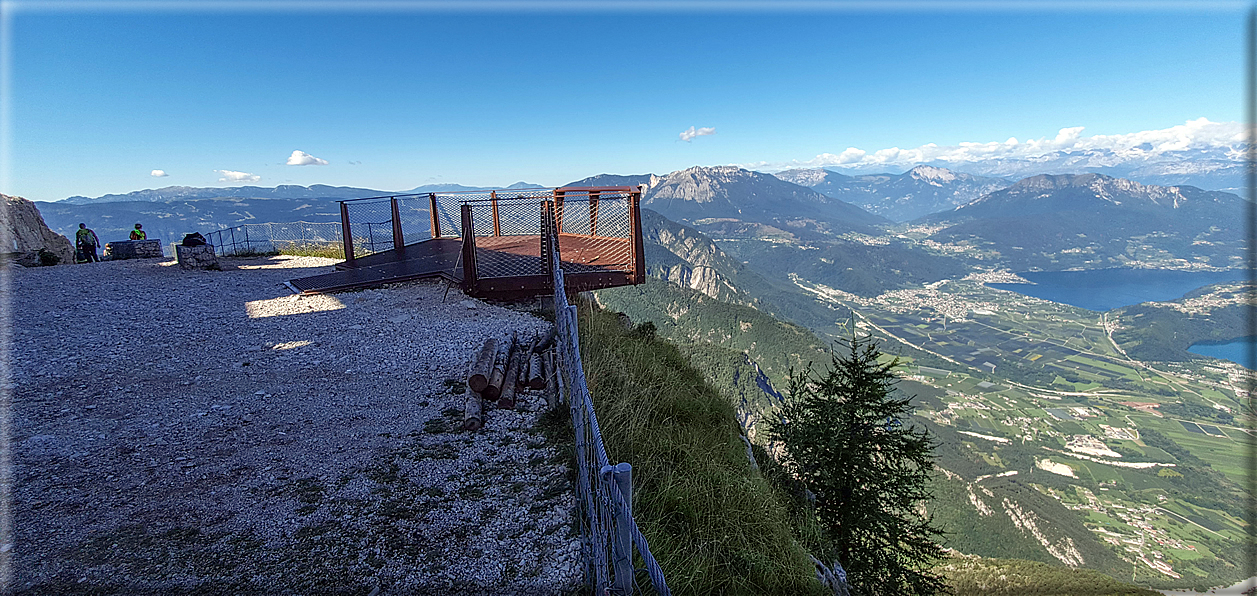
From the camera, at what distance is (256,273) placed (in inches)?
574

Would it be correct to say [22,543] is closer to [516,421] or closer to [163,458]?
[163,458]

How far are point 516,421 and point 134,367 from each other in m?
6.28

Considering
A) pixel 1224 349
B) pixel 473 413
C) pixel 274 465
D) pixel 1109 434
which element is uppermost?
pixel 473 413

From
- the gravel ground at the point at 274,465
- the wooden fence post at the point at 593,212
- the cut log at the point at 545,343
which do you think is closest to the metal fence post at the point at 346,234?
the gravel ground at the point at 274,465

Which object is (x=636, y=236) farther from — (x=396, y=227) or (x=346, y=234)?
(x=346, y=234)

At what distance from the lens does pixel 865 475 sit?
892 centimetres

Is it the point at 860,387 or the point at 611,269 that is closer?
the point at 860,387

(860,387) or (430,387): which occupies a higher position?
(430,387)

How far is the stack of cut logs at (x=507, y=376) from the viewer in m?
5.88

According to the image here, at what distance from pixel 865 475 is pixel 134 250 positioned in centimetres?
2354

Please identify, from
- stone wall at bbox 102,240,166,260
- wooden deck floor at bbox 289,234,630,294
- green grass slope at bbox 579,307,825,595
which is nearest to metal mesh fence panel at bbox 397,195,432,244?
wooden deck floor at bbox 289,234,630,294

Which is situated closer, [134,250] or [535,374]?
[535,374]

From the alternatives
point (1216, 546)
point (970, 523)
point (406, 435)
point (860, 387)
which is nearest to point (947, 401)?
point (1216, 546)

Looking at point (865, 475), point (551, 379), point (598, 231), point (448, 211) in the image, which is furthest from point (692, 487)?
point (448, 211)
